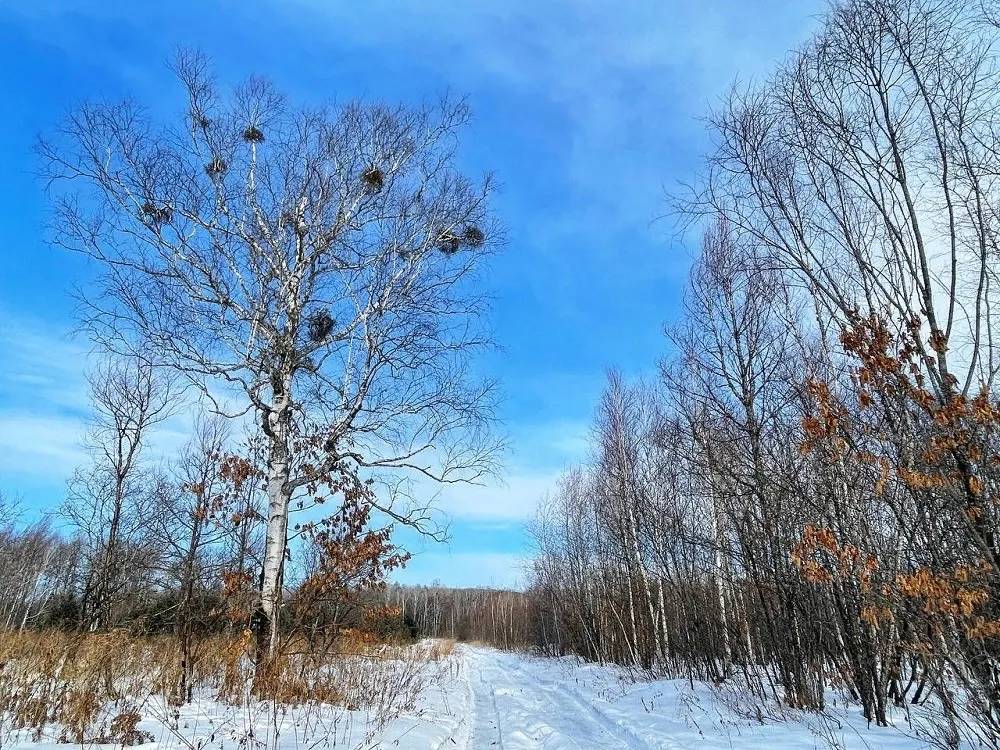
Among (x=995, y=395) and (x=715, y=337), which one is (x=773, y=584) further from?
(x=995, y=395)

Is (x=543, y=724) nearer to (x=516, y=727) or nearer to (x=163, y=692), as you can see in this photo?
(x=516, y=727)

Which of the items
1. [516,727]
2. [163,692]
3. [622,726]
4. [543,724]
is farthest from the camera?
[543,724]

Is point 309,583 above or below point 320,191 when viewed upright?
below

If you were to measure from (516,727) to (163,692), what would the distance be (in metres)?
4.42

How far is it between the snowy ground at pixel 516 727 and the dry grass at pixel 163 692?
51mm

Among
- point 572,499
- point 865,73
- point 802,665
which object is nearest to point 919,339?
point 865,73

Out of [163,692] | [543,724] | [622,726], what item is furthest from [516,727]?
[163,692]

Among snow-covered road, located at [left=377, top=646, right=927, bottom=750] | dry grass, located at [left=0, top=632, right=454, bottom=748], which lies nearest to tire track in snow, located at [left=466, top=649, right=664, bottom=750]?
snow-covered road, located at [left=377, top=646, right=927, bottom=750]

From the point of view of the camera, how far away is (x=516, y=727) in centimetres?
750

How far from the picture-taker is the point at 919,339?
3854mm

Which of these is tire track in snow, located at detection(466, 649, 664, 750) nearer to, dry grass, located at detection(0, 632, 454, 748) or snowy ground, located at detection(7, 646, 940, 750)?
snowy ground, located at detection(7, 646, 940, 750)

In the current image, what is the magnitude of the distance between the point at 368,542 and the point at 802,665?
5979 millimetres

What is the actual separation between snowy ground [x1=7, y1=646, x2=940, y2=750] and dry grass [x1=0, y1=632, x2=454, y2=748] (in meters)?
0.05

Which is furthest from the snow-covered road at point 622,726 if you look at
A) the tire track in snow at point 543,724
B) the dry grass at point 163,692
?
the dry grass at point 163,692
